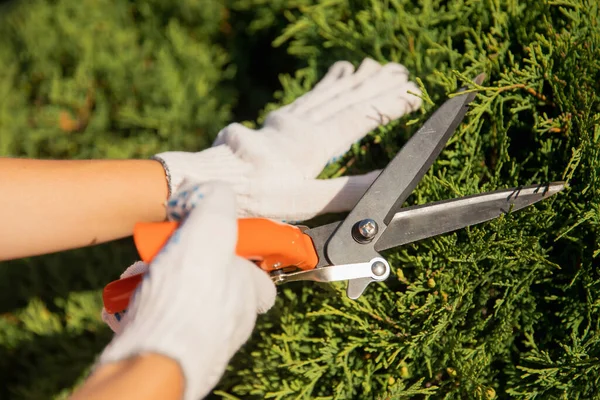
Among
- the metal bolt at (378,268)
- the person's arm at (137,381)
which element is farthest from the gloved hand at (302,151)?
the person's arm at (137,381)

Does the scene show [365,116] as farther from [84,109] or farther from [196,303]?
[84,109]

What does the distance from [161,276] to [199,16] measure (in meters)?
2.17

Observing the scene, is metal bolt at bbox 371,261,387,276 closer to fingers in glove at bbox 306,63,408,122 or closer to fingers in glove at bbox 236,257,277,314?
fingers in glove at bbox 236,257,277,314

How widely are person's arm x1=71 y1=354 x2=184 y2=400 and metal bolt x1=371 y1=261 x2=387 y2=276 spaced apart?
68 cm

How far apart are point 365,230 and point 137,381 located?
2.63 ft

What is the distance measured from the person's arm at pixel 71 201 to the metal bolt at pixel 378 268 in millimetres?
724

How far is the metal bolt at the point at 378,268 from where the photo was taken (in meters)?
1.70

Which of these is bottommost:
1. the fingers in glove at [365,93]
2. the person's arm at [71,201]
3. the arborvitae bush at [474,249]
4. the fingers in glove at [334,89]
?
the arborvitae bush at [474,249]

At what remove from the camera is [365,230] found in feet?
5.61

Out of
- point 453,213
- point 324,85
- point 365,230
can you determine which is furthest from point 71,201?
point 453,213

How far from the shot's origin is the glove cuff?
187 cm

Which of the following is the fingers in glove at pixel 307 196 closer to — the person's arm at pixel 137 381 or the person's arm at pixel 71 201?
the person's arm at pixel 71 201

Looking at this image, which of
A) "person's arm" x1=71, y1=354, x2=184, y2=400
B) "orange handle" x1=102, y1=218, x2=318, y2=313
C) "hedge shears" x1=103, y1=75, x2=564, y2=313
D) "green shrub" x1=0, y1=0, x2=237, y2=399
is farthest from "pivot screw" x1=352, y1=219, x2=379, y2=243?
"green shrub" x1=0, y1=0, x2=237, y2=399

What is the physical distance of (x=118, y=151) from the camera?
2820 millimetres
